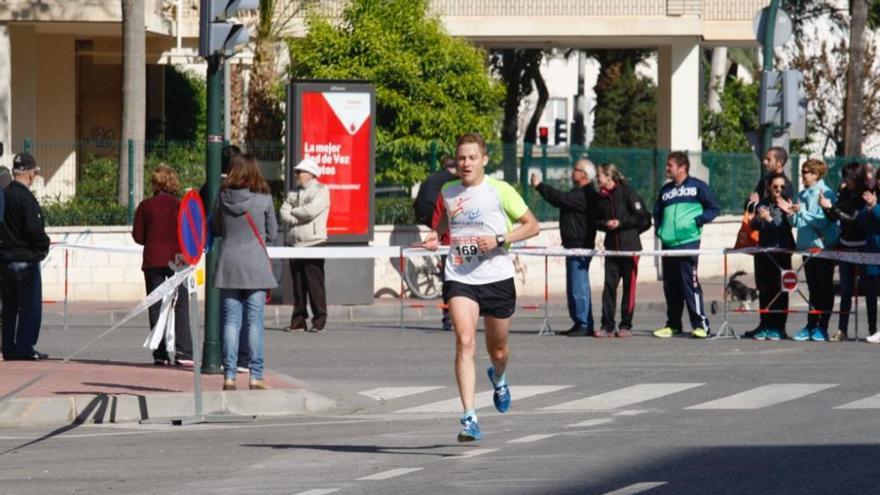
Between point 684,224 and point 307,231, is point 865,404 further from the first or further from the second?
point 307,231

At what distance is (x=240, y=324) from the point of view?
14117 millimetres

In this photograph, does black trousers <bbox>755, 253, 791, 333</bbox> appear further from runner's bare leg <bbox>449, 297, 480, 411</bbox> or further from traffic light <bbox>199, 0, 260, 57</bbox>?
runner's bare leg <bbox>449, 297, 480, 411</bbox>

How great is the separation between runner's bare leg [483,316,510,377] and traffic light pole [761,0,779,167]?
49.8 ft

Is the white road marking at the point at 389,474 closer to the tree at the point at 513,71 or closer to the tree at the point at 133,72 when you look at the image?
the tree at the point at 133,72

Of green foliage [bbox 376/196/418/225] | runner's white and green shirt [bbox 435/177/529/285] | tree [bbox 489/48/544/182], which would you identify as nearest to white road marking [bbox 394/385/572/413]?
runner's white and green shirt [bbox 435/177/529/285]

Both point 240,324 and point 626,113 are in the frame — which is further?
point 626,113

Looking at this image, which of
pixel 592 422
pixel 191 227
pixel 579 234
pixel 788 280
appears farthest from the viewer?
pixel 579 234

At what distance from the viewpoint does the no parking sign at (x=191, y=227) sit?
1307 centimetres

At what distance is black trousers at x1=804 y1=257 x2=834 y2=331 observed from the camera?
769 inches

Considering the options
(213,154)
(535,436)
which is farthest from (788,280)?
(535,436)

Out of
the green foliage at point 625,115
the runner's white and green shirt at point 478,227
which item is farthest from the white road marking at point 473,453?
the green foliage at point 625,115

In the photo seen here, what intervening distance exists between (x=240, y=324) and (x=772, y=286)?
7.55m

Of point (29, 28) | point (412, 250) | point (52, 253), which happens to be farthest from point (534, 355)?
point (29, 28)

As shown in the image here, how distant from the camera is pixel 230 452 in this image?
37.8 feet
